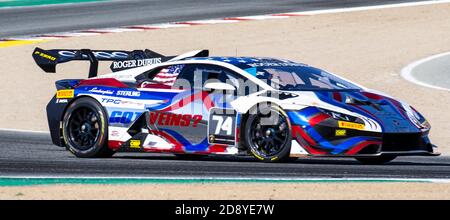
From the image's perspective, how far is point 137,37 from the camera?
80.1ft

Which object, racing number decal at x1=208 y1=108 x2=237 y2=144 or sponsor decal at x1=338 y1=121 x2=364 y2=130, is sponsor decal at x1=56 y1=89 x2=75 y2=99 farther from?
sponsor decal at x1=338 y1=121 x2=364 y2=130

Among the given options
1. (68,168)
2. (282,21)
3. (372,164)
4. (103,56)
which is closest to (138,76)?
(103,56)

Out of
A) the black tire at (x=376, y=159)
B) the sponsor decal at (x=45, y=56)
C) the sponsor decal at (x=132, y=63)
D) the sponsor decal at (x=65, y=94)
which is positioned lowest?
the black tire at (x=376, y=159)

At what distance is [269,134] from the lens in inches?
474

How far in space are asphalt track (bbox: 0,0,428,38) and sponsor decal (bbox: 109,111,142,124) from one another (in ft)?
41.8

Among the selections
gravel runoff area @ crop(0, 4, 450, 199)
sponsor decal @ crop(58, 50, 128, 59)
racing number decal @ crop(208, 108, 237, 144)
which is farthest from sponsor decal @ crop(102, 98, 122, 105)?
gravel runoff area @ crop(0, 4, 450, 199)

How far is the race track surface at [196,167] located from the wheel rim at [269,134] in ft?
0.55

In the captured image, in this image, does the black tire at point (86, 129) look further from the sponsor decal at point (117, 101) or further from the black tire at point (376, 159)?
the black tire at point (376, 159)

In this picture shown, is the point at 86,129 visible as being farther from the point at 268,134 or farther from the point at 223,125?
the point at 268,134

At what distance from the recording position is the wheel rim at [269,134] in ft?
39.3

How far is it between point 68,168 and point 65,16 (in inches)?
653

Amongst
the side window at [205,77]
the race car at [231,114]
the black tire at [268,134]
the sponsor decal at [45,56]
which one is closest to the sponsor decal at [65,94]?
the race car at [231,114]

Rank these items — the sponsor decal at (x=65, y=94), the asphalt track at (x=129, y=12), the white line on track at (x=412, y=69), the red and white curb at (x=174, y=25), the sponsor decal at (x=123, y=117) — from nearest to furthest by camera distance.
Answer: the sponsor decal at (x=123, y=117)
the sponsor decal at (x=65, y=94)
the white line on track at (x=412, y=69)
the red and white curb at (x=174, y=25)
the asphalt track at (x=129, y=12)

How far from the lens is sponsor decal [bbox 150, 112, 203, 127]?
12587 millimetres
